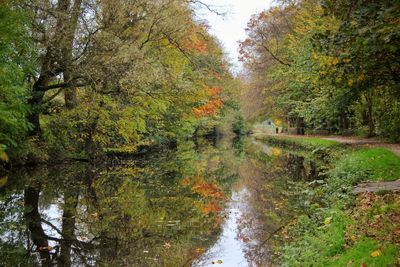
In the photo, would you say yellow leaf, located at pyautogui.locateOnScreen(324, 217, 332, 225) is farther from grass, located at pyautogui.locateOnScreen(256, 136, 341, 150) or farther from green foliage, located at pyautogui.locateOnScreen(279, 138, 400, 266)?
grass, located at pyautogui.locateOnScreen(256, 136, 341, 150)

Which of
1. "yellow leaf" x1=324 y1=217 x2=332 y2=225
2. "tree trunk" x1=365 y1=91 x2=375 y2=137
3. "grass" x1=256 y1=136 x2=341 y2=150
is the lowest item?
"yellow leaf" x1=324 y1=217 x2=332 y2=225

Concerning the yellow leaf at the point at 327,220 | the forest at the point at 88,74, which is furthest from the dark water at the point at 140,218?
the forest at the point at 88,74

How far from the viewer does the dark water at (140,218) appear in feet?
26.6

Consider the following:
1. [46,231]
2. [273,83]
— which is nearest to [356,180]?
[46,231]

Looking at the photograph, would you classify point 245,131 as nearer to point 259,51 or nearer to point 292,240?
point 259,51

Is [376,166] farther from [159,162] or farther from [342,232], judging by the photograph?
[159,162]

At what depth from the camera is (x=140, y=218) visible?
11.0m

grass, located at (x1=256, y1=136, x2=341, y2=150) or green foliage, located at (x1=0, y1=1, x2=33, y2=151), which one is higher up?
green foliage, located at (x1=0, y1=1, x2=33, y2=151)

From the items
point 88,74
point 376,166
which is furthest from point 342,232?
point 88,74

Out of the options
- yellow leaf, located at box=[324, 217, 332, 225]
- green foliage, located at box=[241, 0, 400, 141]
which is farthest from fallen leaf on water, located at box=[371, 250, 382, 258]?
green foliage, located at box=[241, 0, 400, 141]

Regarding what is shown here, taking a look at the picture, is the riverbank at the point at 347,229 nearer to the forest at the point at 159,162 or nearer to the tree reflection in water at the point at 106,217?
the forest at the point at 159,162

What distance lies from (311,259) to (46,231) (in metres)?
6.29

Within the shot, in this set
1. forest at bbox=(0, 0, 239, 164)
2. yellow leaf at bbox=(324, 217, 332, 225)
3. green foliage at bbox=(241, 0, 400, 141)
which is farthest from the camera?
forest at bbox=(0, 0, 239, 164)

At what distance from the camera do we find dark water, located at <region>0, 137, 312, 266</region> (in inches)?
320
